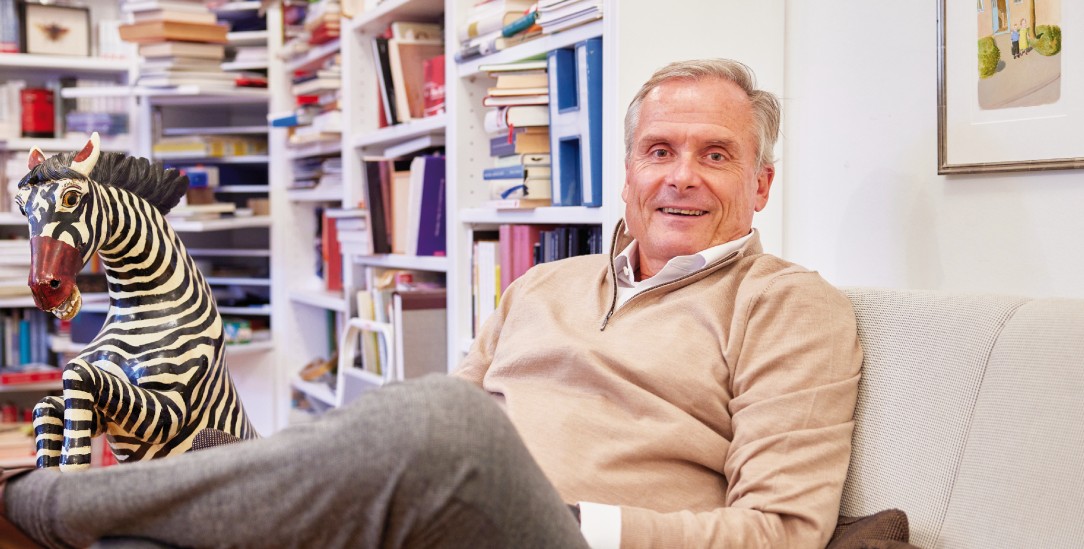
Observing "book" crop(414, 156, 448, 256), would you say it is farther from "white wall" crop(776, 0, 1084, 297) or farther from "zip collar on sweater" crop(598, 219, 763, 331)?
"zip collar on sweater" crop(598, 219, 763, 331)

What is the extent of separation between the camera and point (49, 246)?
1.41 meters

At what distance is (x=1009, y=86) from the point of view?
5.05ft

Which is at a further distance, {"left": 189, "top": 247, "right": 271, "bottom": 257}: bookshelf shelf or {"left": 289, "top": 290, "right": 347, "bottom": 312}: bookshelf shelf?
{"left": 189, "top": 247, "right": 271, "bottom": 257}: bookshelf shelf

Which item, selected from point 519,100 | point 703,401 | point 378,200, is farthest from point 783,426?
point 378,200

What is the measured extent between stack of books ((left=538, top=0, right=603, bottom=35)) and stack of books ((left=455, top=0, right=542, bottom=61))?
49mm

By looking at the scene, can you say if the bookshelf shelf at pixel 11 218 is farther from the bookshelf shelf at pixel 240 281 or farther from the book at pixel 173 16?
the book at pixel 173 16

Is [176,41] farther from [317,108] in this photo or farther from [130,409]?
[130,409]

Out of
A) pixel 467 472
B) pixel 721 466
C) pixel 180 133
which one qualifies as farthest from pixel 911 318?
pixel 180 133

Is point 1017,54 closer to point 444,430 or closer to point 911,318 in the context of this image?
point 911,318

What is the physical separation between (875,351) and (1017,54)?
0.58 metres

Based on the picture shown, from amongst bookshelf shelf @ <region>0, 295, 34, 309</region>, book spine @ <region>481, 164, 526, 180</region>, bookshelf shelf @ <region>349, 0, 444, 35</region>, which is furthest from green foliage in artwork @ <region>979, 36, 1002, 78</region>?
bookshelf shelf @ <region>0, 295, 34, 309</region>

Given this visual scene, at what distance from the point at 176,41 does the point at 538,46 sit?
2.10 meters

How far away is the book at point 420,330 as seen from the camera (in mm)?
2721

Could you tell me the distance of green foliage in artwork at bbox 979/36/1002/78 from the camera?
5.10 ft
